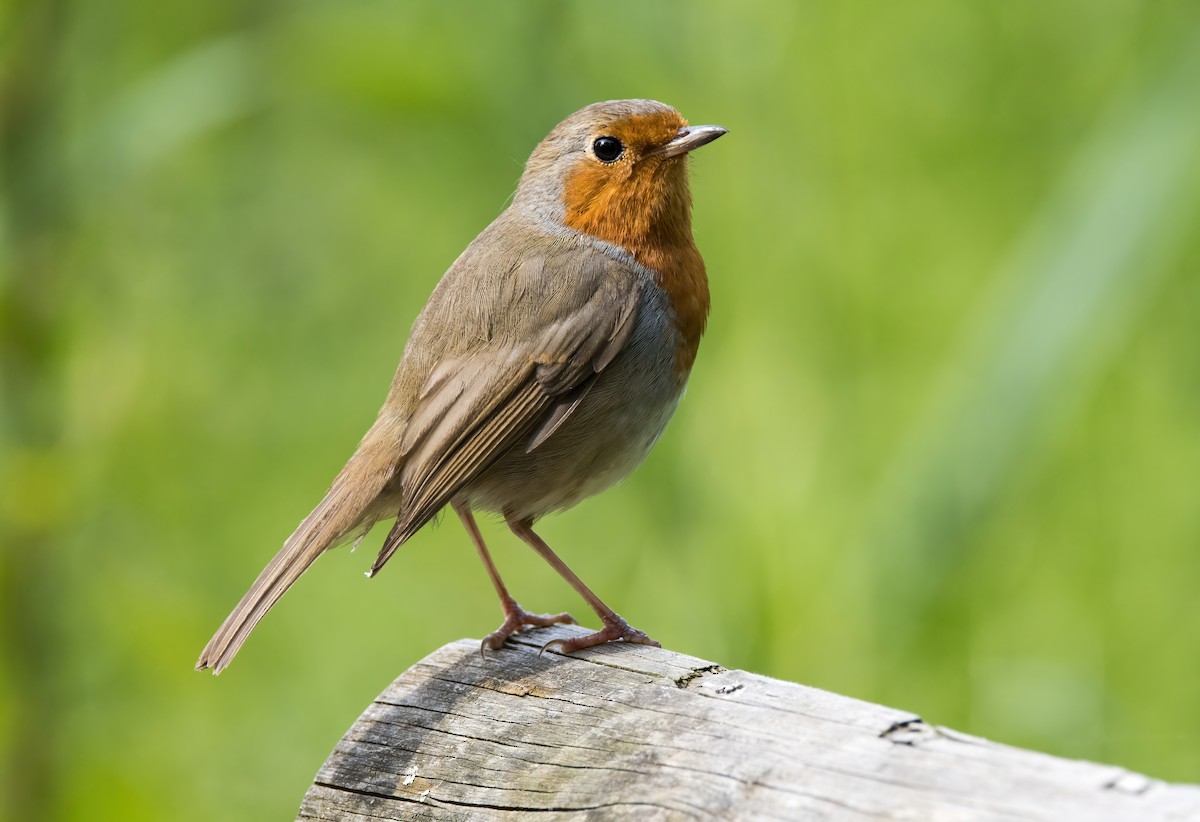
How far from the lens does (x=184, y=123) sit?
4098 mm

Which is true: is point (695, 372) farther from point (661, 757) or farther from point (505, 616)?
point (661, 757)

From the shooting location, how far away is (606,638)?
308cm

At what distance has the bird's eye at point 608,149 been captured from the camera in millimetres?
3865

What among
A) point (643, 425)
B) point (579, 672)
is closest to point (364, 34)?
point (643, 425)

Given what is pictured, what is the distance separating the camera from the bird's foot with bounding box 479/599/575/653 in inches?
121

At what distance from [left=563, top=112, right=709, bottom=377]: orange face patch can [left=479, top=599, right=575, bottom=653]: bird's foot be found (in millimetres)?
709

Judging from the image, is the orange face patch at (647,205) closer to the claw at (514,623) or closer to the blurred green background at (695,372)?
the blurred green background at (695,372)

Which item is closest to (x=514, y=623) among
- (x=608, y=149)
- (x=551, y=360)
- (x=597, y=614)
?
(x=597, y=614)

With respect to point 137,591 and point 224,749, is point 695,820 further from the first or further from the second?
point 224,749

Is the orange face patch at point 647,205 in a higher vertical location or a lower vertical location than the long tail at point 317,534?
higher

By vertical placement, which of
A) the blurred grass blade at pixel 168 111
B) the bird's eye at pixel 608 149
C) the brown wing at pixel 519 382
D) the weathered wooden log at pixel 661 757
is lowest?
the weathered wooden log at pixel 661 757

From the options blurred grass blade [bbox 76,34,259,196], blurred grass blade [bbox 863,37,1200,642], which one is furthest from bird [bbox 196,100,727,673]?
blurred grass blade [bbox 76,34,259,196]

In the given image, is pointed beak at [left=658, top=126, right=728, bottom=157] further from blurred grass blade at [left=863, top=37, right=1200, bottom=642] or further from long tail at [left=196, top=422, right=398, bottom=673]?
long tail at [left=196, top=422, right=398, bottom=673]

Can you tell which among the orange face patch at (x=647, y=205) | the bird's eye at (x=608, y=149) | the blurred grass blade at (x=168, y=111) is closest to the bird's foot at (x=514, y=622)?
the orange face patch at (x=647, y=205)
